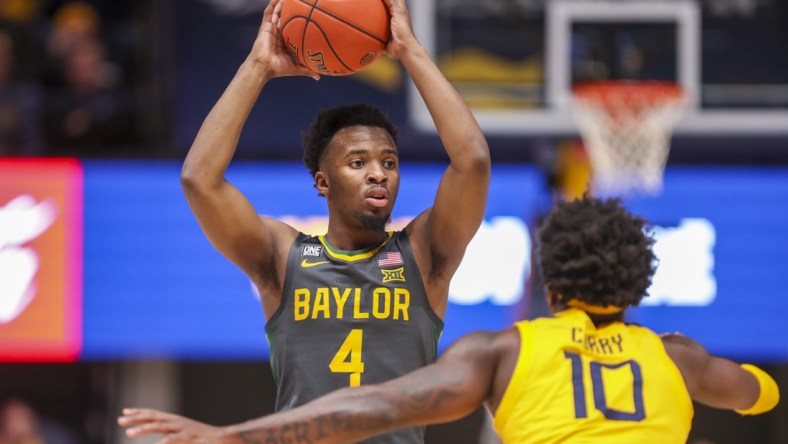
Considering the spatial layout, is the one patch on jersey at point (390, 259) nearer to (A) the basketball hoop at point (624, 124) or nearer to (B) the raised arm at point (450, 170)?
(B) the raised arm at point (450, 170)

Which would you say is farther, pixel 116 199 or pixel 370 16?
pixel 116 199

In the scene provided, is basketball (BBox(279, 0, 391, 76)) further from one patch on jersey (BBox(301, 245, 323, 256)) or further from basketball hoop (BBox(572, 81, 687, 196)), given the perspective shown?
basketball hoop (BBox(572, 81, 687, 196))

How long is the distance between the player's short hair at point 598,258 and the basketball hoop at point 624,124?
556cm

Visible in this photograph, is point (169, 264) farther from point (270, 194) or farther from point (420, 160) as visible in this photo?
point (420, 160)

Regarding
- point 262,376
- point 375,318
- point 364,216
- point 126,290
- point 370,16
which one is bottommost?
point 262,376

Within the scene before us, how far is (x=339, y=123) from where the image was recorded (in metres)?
4.37

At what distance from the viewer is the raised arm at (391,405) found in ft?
11.1

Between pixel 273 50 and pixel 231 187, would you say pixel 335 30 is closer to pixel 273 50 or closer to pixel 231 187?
pixel 273 50

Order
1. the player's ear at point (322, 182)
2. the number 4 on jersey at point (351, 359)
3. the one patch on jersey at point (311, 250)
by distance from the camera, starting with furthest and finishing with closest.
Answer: the player's ear at point (322, 182), the one patch on jersey at point (311, 250), the number 4 on jersey at point (351, 359)

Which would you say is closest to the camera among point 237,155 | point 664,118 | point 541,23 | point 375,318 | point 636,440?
point 636,440

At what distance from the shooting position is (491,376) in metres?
3.47

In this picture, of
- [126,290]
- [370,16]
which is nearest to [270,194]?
[126,290]

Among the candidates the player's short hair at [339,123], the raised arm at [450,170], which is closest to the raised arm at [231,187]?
the player's short hair at [339,123]

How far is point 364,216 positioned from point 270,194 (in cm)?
572
